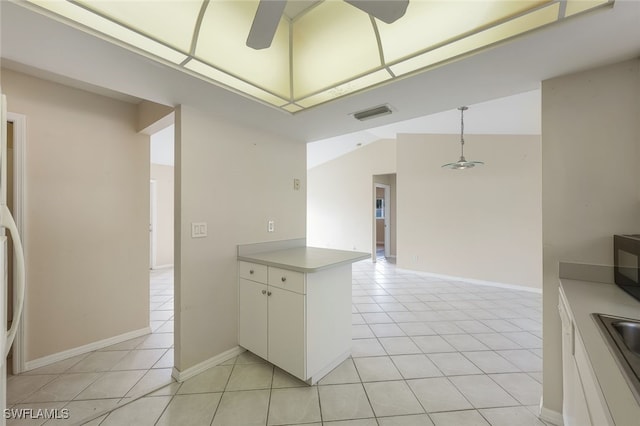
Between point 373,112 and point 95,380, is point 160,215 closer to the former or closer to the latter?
point 95,380

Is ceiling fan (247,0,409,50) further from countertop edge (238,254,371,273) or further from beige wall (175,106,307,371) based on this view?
countertop edge (238,254,371,273)

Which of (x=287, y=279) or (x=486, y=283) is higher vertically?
(x=287, y=279)

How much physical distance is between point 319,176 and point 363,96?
5.92 m

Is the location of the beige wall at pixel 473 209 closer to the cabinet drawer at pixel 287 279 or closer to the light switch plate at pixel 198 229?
the cabinet drawer at pixel 287 279

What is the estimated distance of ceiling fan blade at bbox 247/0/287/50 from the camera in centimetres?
93

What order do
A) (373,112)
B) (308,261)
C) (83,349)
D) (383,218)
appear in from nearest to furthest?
(308,261)
(373,112)
(83,349)
(383,218)

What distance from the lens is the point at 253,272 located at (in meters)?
2.12

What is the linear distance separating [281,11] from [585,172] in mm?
1879

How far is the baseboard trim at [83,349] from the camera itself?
199 centimetres

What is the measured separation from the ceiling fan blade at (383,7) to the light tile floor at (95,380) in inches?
105

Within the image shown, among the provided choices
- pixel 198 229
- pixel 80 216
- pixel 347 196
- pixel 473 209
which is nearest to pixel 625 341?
pixel 198 229

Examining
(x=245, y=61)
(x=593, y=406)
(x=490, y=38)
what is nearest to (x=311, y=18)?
(x=245, y=61)

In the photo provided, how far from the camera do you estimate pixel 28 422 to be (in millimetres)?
1503

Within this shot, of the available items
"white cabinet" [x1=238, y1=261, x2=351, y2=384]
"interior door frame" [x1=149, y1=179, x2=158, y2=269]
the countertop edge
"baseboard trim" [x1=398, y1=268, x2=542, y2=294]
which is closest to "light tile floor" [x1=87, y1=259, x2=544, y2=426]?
"white cabinet" [x1=238, y1=261, x2=351, y2=384]
